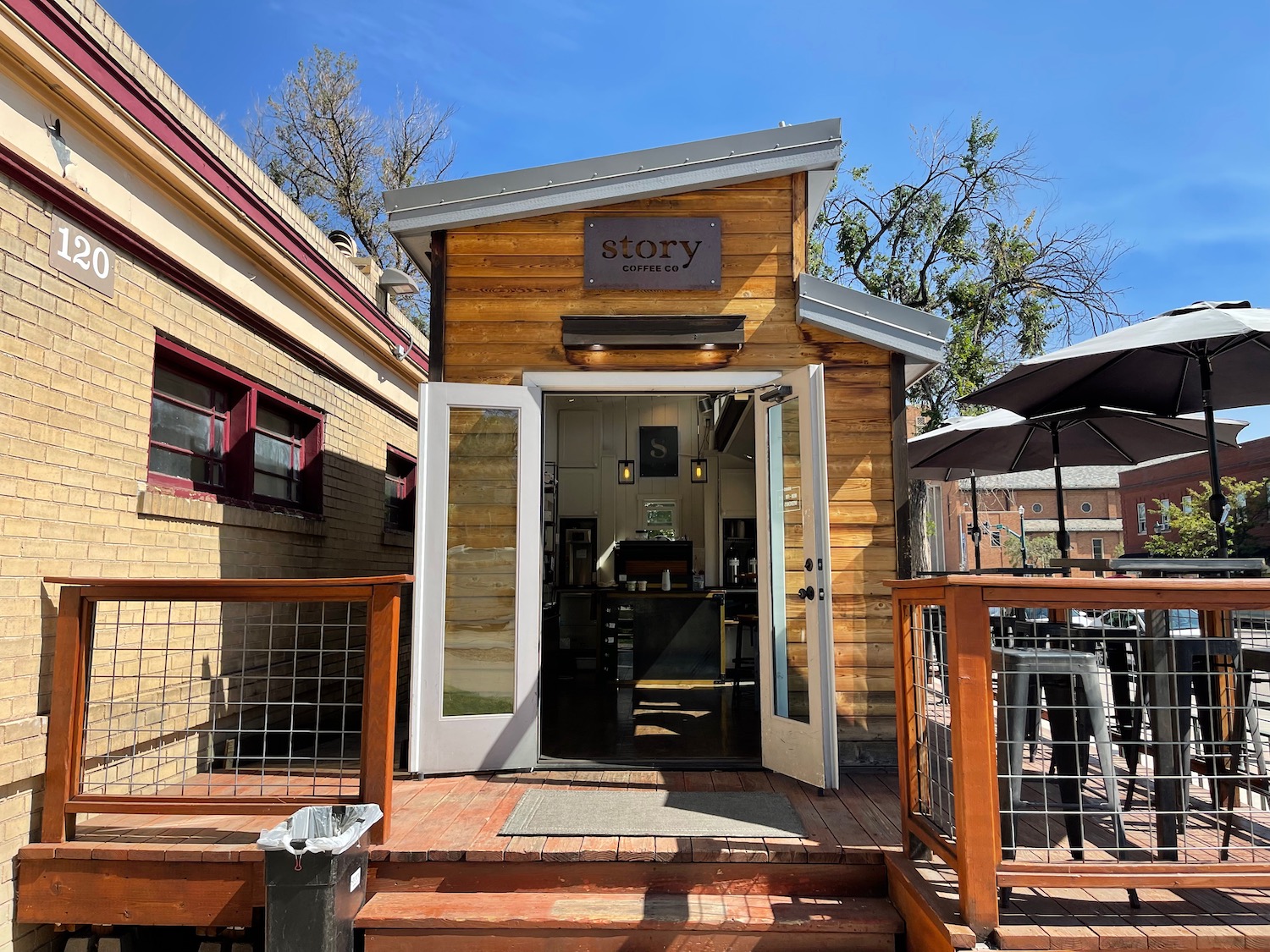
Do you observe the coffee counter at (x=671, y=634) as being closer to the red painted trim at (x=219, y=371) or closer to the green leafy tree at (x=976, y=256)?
the red painted trim at (x=219, y=371)

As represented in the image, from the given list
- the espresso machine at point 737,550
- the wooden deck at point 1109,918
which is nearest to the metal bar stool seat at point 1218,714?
the wooden deck at point 1109,918

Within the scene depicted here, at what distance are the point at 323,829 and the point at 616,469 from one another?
298 inches

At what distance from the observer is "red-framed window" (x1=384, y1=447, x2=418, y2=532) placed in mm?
7516

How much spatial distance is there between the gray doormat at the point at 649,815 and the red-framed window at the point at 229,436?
2558 millimetres

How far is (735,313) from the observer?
4.60 metres

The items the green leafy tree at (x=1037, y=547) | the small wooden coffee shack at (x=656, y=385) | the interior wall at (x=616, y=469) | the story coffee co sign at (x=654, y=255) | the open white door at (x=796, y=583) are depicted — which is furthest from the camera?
the green leafy tree at (x=1037, y=547)

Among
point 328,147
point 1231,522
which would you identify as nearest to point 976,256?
point 328,147

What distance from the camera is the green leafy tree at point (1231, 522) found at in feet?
86.5

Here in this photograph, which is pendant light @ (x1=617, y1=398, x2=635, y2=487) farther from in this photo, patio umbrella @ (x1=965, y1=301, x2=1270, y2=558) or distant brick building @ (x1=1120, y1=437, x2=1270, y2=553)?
distant brick building @ (x1=1120, y1=437, x2=1270, y2=553)

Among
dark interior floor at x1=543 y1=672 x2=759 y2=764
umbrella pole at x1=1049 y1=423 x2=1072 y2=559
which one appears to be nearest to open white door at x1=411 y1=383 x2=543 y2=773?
dark interior floor at x1=543 y1=672 x2=759 y2=764

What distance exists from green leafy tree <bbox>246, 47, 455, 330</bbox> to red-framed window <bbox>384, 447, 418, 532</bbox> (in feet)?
30.0

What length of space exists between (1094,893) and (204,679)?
4.16m

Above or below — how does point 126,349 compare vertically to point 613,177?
below

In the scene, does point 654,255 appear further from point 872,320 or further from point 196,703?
point 196,703
